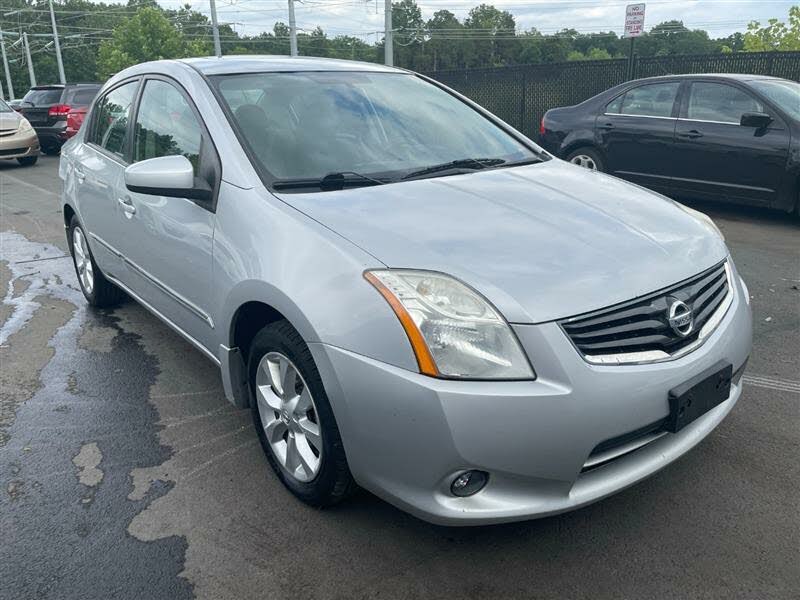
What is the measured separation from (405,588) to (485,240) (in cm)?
115

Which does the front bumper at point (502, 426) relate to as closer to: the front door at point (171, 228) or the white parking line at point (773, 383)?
the front door at point (171, 228)

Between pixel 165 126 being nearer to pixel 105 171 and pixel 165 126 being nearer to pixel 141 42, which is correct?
pixel 105 171

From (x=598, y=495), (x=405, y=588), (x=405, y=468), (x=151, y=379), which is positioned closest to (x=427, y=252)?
(x=405, y=468)

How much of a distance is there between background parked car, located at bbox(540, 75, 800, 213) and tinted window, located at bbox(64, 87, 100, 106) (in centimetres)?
1223

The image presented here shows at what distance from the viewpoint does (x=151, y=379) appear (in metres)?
3.91

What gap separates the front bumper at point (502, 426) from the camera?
2051 mm

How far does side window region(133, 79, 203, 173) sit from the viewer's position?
3248 millimetres

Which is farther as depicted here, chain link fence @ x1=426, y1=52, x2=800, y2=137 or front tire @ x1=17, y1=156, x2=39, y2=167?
front tire @ x1=17, y1=156, x2=39, y2=167

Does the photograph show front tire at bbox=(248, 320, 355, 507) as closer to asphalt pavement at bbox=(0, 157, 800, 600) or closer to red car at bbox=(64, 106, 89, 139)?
asphalt pavement at bbox=(0, 157, 800, 600)

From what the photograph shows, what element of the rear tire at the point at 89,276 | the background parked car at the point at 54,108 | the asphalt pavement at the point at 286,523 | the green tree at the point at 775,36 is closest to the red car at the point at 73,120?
the background parked car at the point at 54,108

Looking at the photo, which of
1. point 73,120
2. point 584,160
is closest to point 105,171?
point 584,160

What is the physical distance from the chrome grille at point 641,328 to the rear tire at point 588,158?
20.5 ft

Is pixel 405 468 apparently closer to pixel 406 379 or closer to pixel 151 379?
pixel 406 379

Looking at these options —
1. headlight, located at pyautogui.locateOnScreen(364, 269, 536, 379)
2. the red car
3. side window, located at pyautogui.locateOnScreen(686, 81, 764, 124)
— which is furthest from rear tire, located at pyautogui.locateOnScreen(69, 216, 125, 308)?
the red car
